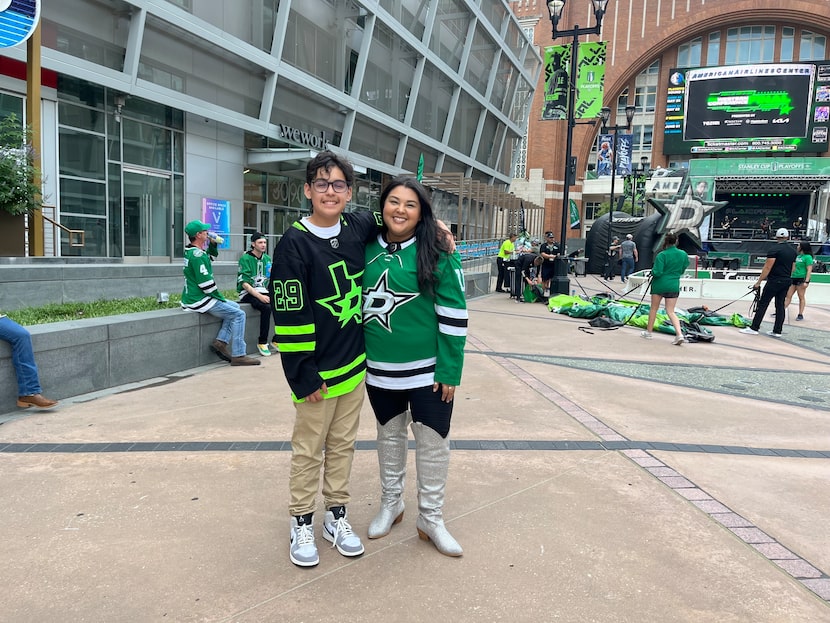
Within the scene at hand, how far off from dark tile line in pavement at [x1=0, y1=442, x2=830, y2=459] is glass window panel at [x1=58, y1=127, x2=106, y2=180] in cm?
1323

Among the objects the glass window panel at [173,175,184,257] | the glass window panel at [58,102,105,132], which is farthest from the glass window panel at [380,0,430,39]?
the glass window panel at [58,102,105,132]

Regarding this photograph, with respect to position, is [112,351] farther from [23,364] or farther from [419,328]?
[419,328]

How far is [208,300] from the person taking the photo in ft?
21.9

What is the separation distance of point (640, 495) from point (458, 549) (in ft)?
4.41

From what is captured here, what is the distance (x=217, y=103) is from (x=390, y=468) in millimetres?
17896

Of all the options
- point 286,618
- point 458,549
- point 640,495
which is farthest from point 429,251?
point 640,495

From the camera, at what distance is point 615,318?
11.2 m

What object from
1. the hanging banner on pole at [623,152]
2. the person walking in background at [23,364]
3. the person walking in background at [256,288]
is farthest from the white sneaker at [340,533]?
the hanging banner on pole at [623,152]

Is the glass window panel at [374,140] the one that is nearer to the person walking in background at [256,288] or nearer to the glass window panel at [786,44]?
the person walking in background at [256,288]

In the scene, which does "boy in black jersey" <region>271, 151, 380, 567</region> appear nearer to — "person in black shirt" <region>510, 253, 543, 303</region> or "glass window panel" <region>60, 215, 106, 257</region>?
"person in black shirt" <region>510, 253, 543, 303</region>

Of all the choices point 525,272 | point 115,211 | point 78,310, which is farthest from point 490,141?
point 78,310

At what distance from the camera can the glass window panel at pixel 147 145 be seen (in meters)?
16.4

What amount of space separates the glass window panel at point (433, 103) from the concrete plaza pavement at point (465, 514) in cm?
2509

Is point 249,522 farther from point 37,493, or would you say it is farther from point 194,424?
point 194,424
